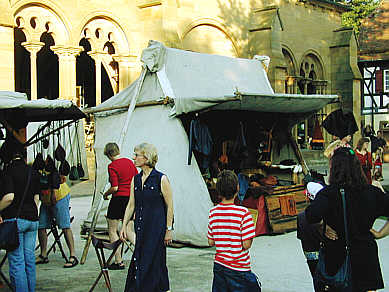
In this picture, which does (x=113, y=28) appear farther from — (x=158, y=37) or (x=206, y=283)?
(x=206, y=283)

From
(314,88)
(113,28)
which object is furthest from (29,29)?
(314,88)

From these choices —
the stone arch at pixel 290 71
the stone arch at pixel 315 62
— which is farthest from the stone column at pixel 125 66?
the stone arch at pixel 315 62

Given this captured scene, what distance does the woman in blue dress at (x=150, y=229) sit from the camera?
4949mm

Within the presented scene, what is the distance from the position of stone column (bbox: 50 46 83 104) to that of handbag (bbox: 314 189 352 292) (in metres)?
12.7

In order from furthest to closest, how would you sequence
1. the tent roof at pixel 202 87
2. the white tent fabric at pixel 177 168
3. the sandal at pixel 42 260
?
the tent roof at pixel 202 87
the white tent fabric at pixel 177 168
the sandal at pixel 42 260

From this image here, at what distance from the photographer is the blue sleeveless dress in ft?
16.2

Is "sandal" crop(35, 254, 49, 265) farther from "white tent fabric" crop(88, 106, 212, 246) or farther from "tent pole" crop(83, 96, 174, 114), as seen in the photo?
"tent pole" crop(83, 96, 174, 114)

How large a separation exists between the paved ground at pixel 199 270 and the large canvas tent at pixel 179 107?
2.49 ft

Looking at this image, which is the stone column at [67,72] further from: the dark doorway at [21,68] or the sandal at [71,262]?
the sandal at [71,262]

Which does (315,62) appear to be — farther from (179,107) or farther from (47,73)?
(179,107)

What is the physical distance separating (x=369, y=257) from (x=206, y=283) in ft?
9.27

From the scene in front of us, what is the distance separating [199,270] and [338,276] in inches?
135

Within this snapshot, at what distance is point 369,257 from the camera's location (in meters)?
3.56

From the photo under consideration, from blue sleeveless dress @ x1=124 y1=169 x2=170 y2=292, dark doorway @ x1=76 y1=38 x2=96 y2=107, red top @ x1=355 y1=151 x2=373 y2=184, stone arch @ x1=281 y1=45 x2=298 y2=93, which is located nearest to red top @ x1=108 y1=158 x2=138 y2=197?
blue sleeveless dress @ x1=124 y1=169 x2=170 y2=292
